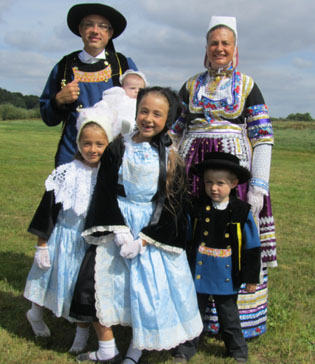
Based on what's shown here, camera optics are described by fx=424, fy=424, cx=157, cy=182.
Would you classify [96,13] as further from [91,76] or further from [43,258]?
[43,258]

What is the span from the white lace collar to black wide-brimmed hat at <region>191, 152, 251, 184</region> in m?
0.79

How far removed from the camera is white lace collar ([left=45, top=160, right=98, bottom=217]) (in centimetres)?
305

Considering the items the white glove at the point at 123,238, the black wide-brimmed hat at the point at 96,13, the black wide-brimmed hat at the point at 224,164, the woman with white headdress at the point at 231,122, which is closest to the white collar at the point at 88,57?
the black wide-brimmed hat at the point at 96,13

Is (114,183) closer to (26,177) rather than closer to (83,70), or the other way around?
(83,70)

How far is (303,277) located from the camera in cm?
529

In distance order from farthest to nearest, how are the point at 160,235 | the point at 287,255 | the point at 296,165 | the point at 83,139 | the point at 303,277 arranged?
the point at 296,165, the point at 287,255, the point at 303,277, the point at 83,139, the point at 160,235

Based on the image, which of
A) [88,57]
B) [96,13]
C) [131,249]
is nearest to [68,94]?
[88,57]

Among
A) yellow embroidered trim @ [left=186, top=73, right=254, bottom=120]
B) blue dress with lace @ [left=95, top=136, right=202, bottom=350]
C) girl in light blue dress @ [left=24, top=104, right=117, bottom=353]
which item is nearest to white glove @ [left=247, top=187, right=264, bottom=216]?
yellow embroidered trim @ [left=186, top=73, right=254, bottom=120]

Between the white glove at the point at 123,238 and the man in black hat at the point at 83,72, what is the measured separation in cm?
109

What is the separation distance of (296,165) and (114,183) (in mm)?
18135

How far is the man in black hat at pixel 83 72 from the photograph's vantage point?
3480 mm

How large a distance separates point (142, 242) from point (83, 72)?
5.32ft

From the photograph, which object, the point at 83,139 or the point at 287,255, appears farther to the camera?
the point at 287,255

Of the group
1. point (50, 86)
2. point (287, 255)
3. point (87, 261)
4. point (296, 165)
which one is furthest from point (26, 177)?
point (296, 165)
